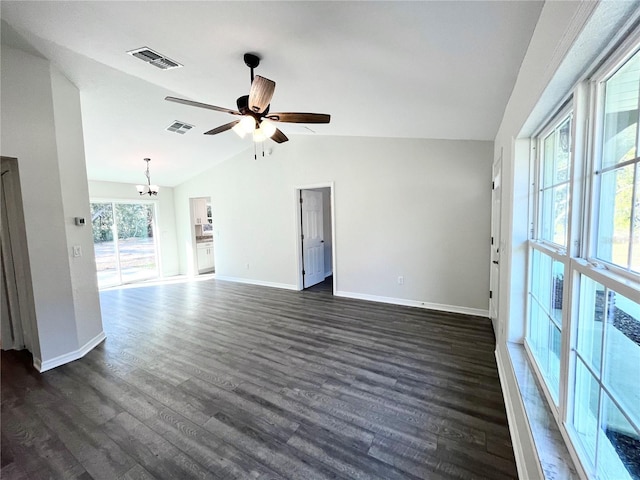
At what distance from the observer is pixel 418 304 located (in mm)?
4328

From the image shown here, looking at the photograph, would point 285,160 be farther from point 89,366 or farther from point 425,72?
point 89,366

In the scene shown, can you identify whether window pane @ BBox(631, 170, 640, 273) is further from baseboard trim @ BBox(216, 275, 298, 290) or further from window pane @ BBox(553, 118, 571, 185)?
baseboard trim @ BBox(216, 275, 298, 290)

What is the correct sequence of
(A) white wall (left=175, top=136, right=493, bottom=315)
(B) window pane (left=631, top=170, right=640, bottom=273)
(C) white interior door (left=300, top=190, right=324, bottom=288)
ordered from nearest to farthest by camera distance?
(B) window pane (left=631, top=170, right=640, bottom=273), (A) white wall (left=175, top=136, right=493, bottom=315), (C) white interior door (left=300, top=190, right=324, bottom=288)

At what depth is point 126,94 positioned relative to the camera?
11.1 ft

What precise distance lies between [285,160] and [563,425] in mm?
5114

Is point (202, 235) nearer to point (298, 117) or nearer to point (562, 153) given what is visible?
point (298, 117)

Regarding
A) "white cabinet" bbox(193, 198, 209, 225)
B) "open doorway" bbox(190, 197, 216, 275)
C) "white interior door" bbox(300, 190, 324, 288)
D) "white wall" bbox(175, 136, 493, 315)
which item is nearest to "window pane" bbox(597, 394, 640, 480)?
"white wall" bbox(175, 136, 493, 315)

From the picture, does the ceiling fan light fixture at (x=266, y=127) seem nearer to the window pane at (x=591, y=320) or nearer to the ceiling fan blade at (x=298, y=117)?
the ceiling fan blade at (x=298, y=117)

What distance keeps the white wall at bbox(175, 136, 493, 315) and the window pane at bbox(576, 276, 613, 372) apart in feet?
9.61

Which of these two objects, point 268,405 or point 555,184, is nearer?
point 555,184

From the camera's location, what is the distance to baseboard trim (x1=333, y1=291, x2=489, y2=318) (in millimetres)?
3953

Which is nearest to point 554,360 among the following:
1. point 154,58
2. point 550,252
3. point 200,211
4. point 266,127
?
point 550,252

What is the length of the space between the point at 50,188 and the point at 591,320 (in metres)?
4.17

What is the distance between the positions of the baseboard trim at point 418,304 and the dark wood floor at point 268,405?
266 millimetres
